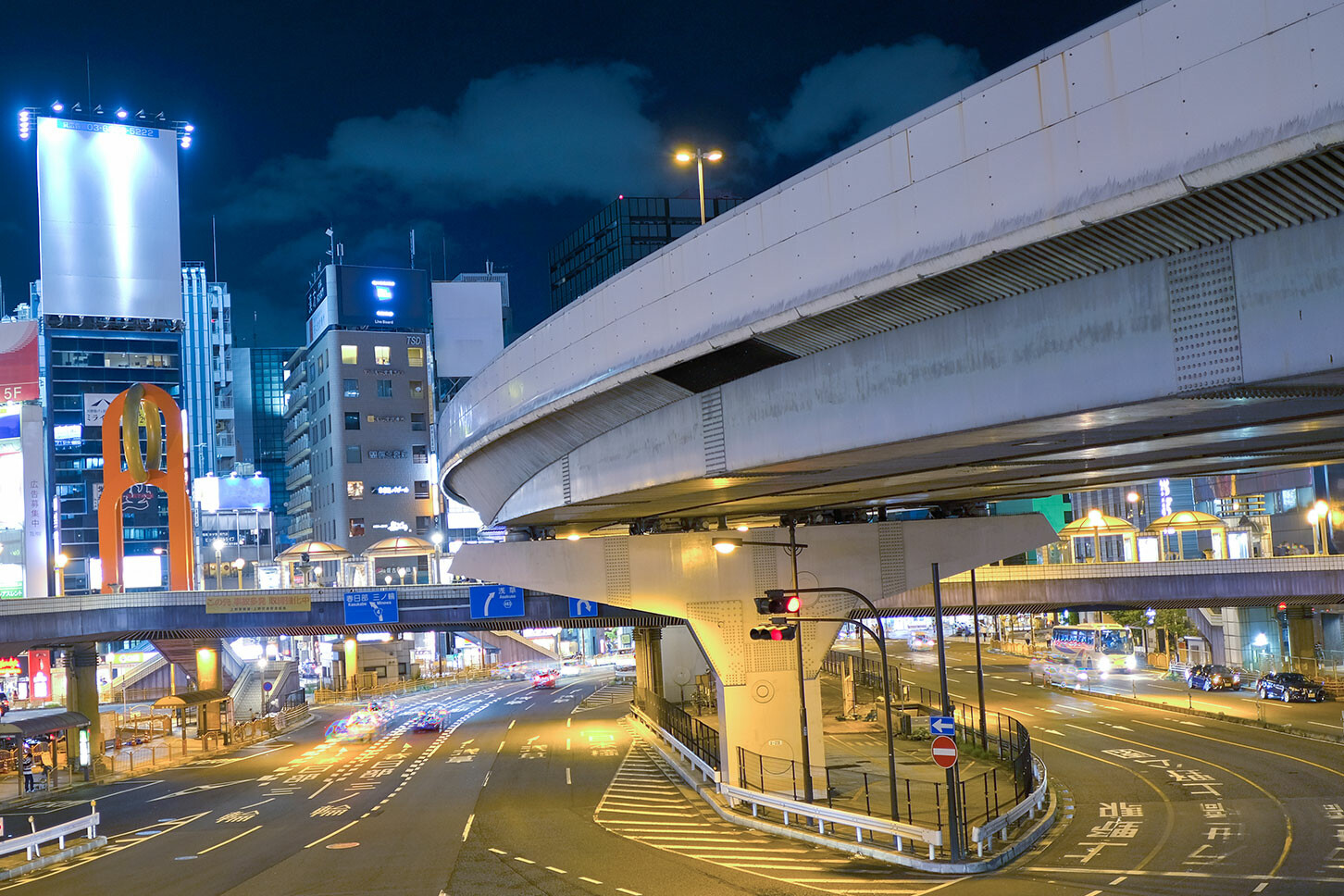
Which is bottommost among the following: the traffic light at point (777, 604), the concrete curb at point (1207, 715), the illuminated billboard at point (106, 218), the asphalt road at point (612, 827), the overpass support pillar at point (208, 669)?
the concrete curb at point (1207, 715)

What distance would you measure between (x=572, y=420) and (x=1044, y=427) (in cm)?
944

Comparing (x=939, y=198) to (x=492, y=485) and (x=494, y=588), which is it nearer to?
(x=492, y=485)

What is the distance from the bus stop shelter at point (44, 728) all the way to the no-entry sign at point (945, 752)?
35627 millimetres

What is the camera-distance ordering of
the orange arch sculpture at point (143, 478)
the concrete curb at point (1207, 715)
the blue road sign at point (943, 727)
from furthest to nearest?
the orange arch sculpture at point (143, 478)
the concrete curb at point (1207, 715)
the blue road sign at point (943, 727)

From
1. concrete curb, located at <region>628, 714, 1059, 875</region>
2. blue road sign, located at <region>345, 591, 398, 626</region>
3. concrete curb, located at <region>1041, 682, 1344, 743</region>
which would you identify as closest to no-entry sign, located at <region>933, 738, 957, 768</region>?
concrete curb, located at <region>628, 714, 1059, 875</region>

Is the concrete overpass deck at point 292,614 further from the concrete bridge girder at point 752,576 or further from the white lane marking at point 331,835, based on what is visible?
the concrete bridge girder at point 752,576

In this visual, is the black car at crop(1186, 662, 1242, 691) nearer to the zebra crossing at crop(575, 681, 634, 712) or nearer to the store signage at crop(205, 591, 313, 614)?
the zebra crossing at crop(575, 681, 634, 712)

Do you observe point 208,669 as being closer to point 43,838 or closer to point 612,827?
point 43,838

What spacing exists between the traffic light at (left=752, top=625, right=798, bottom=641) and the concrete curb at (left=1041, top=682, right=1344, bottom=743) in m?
22.4

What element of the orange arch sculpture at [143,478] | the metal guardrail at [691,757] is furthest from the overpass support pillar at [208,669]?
the metal guardrail at [691,757]

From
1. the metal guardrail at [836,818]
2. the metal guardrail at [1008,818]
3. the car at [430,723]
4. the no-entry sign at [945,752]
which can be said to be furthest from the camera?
the car at [430,723]

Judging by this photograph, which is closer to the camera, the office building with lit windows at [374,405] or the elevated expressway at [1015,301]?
the elevated expressway at [1015,301]

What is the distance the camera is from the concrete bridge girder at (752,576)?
29.7m

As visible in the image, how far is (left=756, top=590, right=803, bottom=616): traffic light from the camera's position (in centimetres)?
2642
